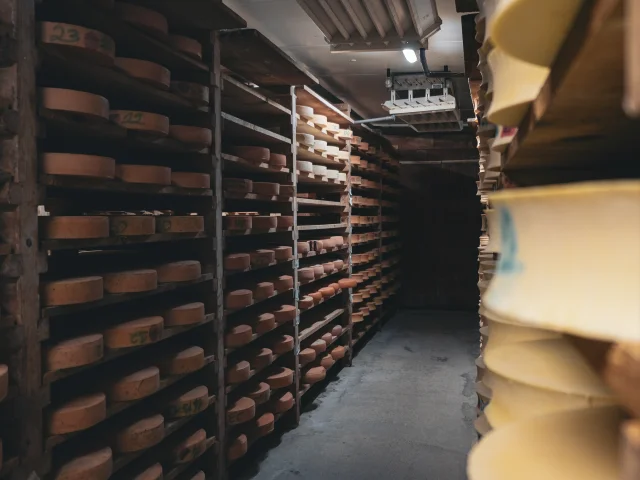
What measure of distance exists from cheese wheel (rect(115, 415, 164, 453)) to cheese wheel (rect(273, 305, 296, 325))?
1591mm

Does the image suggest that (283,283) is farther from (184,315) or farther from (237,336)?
(184,315)

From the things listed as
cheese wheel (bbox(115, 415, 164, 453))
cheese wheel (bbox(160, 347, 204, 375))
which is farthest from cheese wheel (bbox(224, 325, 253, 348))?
cheese wheel (bbox(115, 415, 164, 453))

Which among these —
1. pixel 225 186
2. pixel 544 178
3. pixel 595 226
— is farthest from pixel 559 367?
pixel 225 186

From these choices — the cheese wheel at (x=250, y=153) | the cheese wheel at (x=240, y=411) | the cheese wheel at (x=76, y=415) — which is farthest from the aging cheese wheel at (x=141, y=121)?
the cheese wheel at (x=240, y=411)

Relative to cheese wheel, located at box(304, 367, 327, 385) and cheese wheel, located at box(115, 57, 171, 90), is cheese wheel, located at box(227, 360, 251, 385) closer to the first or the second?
cheese wheel, located at box(304, 367, 327, 385)

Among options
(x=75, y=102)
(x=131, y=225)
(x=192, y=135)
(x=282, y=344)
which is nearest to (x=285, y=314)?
(x=282, y=344)

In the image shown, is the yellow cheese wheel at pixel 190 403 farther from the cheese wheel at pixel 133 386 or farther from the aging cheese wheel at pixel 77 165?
the aging cheese wheel at pixel 77 165

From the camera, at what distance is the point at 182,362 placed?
298 centimetres

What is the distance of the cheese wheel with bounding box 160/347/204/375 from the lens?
9.63 ft

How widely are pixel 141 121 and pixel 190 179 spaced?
49 centimetres

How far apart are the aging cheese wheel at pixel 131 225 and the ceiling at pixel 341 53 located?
8.24 feet

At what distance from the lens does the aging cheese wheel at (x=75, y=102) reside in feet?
7.20

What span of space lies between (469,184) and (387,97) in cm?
337

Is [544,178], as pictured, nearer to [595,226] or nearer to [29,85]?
[595,226]
